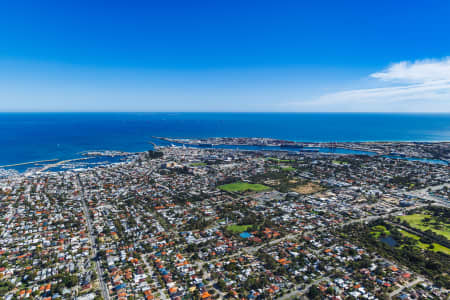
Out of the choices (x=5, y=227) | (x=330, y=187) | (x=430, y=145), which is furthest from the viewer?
(x=430, y=145)

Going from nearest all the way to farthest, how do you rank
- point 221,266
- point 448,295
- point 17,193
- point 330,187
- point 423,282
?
point 448,295 < point 423,282 < point 221,266 < point 17,193 < point 330,187

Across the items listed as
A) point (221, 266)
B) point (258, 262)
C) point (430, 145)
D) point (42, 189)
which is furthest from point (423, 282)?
point (430, 145)

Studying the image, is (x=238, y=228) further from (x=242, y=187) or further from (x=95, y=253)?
(x=242, y=187)

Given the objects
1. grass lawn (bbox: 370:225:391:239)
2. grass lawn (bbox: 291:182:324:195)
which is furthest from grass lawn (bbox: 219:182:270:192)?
grass lawn (bbox: 370:225:391:239)

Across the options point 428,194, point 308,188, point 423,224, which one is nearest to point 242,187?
point 308,188

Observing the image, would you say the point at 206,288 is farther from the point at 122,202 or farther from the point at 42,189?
the point at 42,189

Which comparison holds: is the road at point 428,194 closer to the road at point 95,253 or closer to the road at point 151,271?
the road at point 151,271
